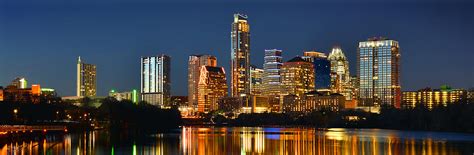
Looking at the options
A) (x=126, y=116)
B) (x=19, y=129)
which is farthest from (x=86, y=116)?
(x=19, y=129)

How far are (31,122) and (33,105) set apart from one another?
8308 millimetres

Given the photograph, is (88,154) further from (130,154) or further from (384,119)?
(384,119)

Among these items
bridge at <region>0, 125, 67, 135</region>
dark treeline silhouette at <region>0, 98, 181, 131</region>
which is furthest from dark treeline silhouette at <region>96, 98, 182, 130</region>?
bridge at <region>0, 125, 67, 135</region>

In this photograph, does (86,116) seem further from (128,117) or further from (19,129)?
(19,129)

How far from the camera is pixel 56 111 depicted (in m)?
150

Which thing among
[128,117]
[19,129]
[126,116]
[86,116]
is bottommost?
[86,116]

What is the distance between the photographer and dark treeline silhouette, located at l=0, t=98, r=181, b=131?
431ft

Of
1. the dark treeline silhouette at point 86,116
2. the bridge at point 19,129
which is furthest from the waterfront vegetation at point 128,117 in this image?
the bridge at point 19,129

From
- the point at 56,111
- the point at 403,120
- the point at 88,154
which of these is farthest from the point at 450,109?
the point at 88,154

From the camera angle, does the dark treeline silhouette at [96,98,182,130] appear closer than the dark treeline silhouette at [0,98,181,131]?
No

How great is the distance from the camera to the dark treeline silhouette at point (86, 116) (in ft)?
431

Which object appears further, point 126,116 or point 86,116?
point 86,116

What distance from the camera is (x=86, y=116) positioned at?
166 m

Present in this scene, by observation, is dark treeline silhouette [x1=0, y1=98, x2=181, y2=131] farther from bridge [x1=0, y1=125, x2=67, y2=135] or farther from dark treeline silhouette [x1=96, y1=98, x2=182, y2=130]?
bridge [x1=0, y1=125, x2=67, y2=135]
